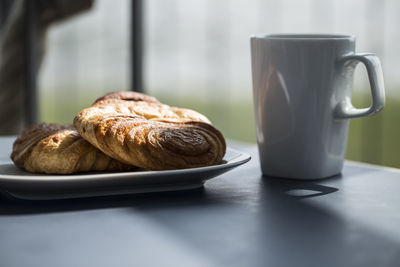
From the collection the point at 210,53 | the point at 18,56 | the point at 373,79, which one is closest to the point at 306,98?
the point at 373,79

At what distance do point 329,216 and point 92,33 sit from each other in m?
4.80

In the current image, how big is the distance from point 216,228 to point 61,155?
0.75 feet

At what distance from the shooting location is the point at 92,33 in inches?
203

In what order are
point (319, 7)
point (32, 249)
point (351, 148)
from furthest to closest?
point (351, 148) → point (319, 7) → point (32, 249)

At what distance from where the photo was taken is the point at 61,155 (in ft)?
2.20

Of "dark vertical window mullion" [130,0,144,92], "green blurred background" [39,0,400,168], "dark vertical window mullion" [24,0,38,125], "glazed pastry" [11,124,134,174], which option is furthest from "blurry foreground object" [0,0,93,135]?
"glazed pastry" [11,124,134,174]

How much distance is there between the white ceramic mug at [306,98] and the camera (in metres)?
0.75

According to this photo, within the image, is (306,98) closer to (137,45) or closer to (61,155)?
(61,155)

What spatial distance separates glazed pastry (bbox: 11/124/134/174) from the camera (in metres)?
0.68

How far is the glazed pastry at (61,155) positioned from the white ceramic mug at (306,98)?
218 mm

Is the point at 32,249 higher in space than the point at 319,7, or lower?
lower

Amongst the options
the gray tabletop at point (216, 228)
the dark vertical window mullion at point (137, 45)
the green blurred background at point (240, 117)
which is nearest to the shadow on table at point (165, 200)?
the gray tabletop at point (216, 228)

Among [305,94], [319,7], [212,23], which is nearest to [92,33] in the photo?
[212,23]

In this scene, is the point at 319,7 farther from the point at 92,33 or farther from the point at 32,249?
the point at 32,249
